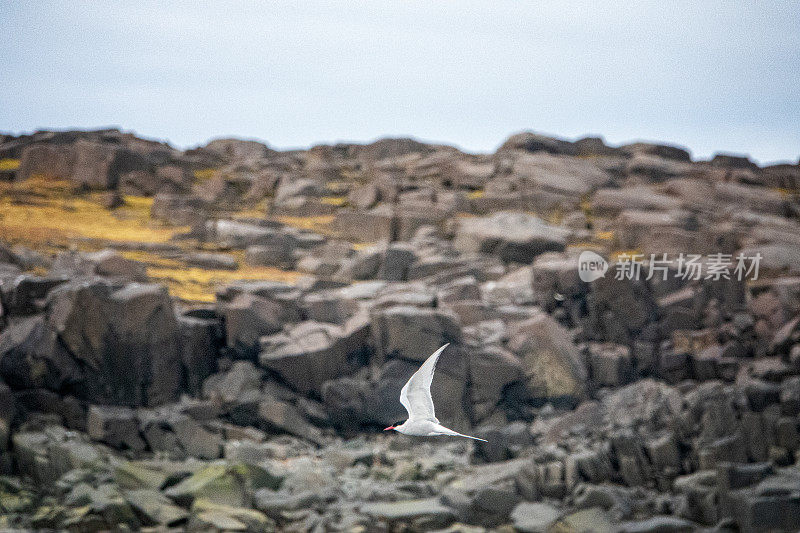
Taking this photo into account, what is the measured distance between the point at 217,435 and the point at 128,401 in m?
Result: 1.46

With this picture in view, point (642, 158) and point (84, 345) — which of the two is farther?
point (642, 158)

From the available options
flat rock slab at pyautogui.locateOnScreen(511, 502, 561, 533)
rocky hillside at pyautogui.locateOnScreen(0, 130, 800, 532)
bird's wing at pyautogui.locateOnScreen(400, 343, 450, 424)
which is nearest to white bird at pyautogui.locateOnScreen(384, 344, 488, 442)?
bird's wing at pyautogui.locateOnScreen(400, 343, 450, 424)

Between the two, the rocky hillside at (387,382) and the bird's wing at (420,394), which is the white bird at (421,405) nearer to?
the bird's wing at (420,394)

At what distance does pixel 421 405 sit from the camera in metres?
3.38

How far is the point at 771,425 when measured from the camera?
11.1 meters

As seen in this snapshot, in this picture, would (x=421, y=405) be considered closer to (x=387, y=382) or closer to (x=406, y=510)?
(x=406, y=510)

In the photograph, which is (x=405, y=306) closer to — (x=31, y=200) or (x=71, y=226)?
(x=71, y=226)

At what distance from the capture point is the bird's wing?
10.6 ft

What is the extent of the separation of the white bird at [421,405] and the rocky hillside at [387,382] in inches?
228

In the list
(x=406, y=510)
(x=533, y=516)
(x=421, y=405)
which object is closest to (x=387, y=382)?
(x=406, y=510)

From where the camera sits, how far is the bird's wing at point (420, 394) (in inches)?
127

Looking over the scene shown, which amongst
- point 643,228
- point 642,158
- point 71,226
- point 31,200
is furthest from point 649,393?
point 642,158

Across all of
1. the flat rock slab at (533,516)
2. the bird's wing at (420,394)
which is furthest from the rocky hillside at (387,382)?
the bird's wing at (420,394)

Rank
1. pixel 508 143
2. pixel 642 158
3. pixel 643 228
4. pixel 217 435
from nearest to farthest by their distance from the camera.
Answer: pixel 217 435 → pixel 643 228 → pixel 642 158 → pixel 508 143
